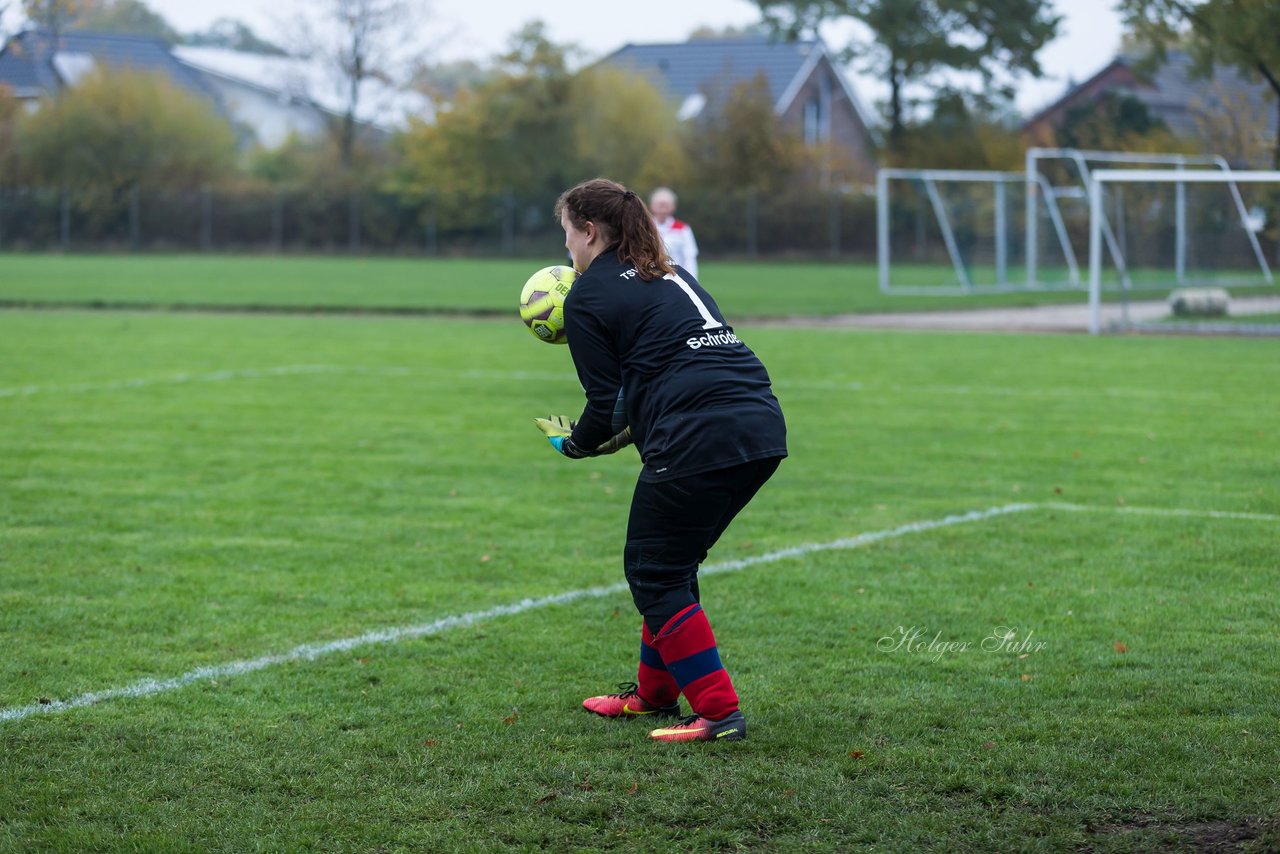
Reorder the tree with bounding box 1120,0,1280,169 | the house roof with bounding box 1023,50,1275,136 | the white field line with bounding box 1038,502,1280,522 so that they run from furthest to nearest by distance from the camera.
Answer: the house roof with bounding box 1023,50,1275,136 < the tree with bounding box 1120,0,1280,169 < the white field line with bounding box 1038,502,1280,522

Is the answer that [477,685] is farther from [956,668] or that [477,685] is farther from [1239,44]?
[1239,44]

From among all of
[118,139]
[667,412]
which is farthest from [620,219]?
[118,139]

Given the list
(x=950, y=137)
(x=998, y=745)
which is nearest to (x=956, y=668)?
(x=998, y=745)

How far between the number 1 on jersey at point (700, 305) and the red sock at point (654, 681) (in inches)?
41.7

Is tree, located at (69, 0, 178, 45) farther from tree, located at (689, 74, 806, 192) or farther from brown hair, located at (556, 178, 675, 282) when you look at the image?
brown hair, located at (556, 178, 675, 282)

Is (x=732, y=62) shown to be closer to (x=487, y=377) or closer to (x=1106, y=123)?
(x=1106, y=123)

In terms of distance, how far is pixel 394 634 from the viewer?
241 inches

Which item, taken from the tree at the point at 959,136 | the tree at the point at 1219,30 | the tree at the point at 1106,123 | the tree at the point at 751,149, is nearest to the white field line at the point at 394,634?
the tree at the point at 1219,30

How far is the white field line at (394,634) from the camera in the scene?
5203 mm

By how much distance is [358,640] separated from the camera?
19.8 ft

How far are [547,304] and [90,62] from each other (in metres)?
66.2

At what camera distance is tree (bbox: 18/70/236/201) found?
54469mm

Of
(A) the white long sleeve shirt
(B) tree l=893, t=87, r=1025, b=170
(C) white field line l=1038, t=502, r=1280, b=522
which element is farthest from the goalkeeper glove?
(B) tree l=893, t=87, r=1025, b=170

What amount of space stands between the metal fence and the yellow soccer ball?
4621 centimetres
